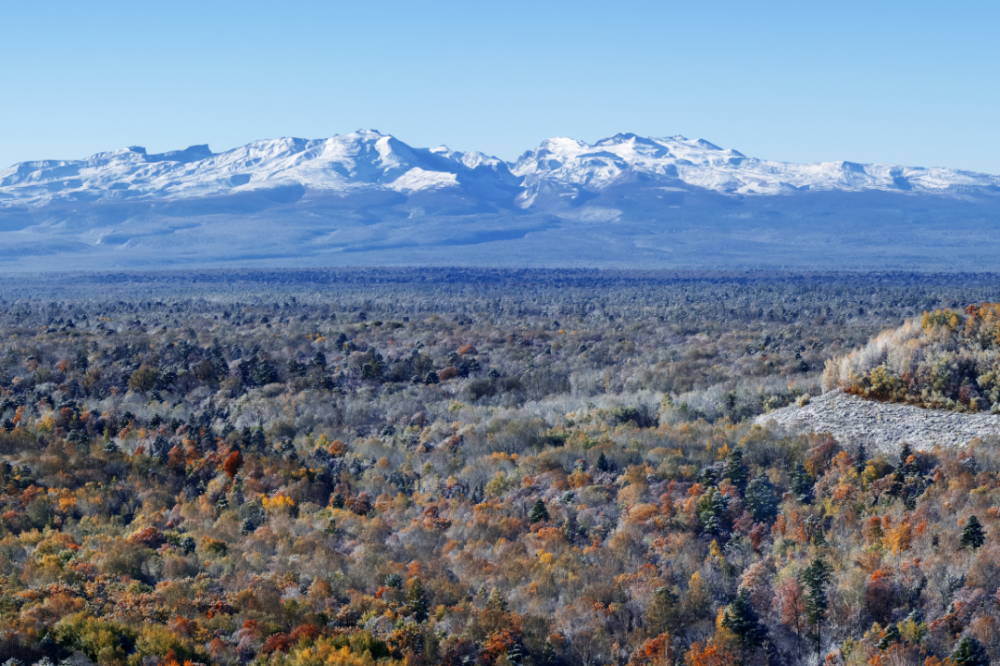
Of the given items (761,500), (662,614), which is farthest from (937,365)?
(662,614)

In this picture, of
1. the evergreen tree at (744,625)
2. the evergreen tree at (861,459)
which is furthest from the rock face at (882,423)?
the evergreen tree at (744,625)

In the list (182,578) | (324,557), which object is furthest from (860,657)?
(182,578)

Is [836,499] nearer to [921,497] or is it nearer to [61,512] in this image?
[921,497]

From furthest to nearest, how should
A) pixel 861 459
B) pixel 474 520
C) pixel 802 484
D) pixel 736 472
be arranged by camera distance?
pixel 736 472 < pixel 861 459 < pixel 474 520 < pixel 802 484

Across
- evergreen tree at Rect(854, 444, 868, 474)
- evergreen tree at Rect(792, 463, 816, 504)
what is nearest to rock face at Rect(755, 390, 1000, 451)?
evergreen tree at Rect(854, 444, 868, 474)

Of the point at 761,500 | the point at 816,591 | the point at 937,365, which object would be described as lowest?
the point at 816,591

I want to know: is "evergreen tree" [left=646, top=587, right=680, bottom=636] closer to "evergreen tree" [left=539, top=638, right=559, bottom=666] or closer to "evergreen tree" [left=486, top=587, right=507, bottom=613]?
"evergreen tree" [left=539, top=638, right=559, bottom=666]

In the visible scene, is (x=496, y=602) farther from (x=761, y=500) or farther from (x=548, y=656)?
(x=761, y=500)

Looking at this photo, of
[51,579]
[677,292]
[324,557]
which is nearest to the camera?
[51,579]
